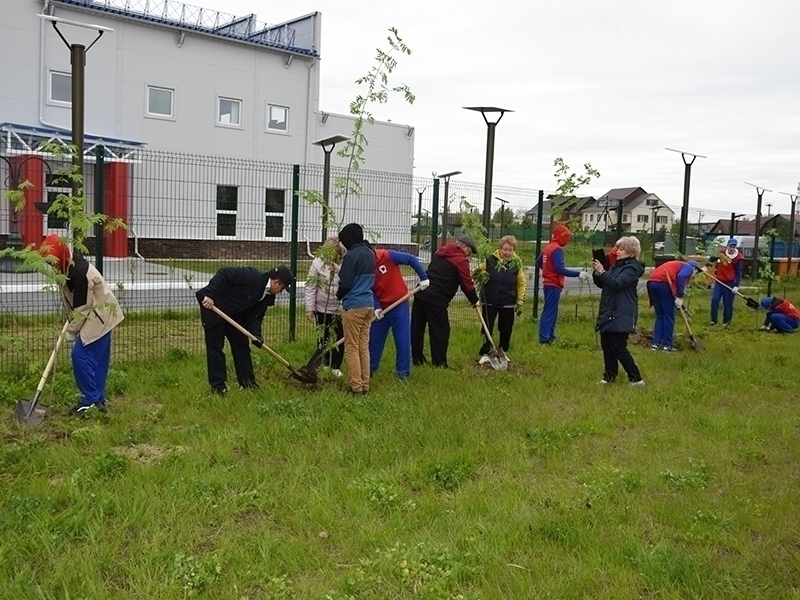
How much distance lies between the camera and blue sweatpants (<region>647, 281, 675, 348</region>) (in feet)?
32.5

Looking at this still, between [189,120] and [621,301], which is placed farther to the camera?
[189,120]

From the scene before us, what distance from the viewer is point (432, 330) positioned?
8.24 meters

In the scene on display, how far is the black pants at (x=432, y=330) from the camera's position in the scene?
823cm

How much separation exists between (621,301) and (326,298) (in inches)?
119

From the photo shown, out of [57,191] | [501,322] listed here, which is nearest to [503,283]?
[501,322]

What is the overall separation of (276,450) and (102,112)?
18.8 meters

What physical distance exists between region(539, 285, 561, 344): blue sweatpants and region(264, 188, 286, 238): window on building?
3761mm

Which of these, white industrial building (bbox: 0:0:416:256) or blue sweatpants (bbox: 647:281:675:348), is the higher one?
white industrial building (bbox: 0:0:416:256)

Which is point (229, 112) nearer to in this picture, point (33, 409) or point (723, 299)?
point (723, 299)

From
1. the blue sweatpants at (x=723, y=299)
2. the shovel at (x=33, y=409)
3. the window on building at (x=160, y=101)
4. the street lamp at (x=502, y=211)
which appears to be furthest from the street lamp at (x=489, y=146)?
the window on building at (x=160, y=101)

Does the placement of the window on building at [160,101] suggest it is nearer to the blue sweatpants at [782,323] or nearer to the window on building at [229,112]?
the window on building at [229,112]

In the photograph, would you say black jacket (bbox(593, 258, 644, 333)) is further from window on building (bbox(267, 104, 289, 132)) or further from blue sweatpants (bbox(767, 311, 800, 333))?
window on building (bbox(267, 104, 289, 132))

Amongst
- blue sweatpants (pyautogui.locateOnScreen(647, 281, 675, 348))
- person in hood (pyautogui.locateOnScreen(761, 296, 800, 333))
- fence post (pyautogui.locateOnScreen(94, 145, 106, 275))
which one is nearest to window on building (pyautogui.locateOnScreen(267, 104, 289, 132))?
person in hood (pyautogui.locateOnScreen(761, 296, 800, 333))

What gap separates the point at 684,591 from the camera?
11.4 feet
